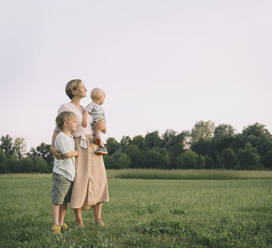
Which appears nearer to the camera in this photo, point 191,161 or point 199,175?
point 199,175

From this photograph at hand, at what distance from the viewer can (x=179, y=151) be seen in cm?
7700

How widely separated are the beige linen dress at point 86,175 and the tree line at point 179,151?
155ft

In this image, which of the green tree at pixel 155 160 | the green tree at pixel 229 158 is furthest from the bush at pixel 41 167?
the green tree at pixel 229 158

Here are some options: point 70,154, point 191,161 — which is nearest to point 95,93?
point 70,154

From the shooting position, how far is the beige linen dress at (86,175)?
444 cm

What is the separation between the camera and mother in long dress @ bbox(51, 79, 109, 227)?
445cm

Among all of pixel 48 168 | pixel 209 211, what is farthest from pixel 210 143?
pixel 209 211

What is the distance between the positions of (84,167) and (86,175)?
0.12 metres

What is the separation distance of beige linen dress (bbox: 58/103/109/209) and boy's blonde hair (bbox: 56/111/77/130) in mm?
193

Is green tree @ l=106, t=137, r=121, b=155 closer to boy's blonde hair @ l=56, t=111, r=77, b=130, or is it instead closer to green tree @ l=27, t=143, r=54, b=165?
green tree @ l=27, t=143, r=54, b=165

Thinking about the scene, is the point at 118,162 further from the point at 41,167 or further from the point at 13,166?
the point at 13,166

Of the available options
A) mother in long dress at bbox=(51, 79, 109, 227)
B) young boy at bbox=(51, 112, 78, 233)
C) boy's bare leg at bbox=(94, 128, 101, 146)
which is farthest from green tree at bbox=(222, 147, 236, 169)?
young boy at bbox=(51, 112, 78, 233)

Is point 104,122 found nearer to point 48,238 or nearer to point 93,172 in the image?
point 93,172

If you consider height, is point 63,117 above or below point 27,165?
above
